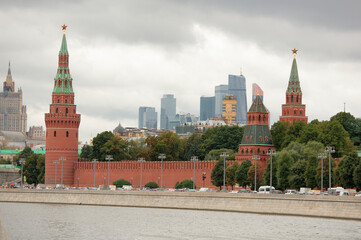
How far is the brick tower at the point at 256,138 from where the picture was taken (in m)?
119

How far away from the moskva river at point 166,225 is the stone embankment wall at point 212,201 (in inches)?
39.9

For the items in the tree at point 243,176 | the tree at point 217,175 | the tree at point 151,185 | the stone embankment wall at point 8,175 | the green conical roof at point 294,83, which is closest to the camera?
the tree at point 243,176

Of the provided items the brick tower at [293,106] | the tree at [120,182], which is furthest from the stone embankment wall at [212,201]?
the brick tower at [293,106]

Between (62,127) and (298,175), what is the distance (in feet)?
154

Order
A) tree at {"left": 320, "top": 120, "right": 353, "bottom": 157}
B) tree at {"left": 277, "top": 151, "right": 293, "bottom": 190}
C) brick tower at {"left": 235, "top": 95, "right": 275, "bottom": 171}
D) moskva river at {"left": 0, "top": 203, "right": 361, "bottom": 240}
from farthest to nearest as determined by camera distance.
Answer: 1. brick tower at {"left": 235, "top": 95, "right": 275, "bottom": 171}
2. tree at {"left": 320, "top": 120, "right": 353, "bottom": 157}
3. tree at {"left": 277, "top": 151, "right": 293, "bottom": 190}
4. moskva river at {"left": 0, "top": 203, "right": 361, "bottom": 240}

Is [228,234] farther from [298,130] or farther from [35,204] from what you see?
[298,130]

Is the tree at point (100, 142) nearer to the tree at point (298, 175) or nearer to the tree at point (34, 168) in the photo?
the tree at point (34, 168)

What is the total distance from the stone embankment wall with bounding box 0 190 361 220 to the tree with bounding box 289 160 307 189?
13.9 metres

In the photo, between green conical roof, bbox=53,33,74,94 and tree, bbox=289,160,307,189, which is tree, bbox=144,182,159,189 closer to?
green conical roof, bbox=53,33,74,94

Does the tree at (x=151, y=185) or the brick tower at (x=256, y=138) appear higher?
the brick tower at (x=256, y=138)

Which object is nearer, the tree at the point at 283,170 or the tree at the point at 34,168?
the tree at the point at 283,170

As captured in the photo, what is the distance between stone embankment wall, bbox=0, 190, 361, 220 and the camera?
72625 mm

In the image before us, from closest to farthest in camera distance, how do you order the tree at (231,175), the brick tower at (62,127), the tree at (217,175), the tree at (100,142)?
the tree at (231,175) → the tree at (217,175) → the brick tower at (62,127) → the tree at (100,142)

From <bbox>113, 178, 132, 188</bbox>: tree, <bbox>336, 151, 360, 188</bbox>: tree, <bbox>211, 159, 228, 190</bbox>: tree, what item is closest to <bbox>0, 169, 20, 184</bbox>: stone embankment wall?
<bbox>113, 178, 132, 188</bbox>: tree
